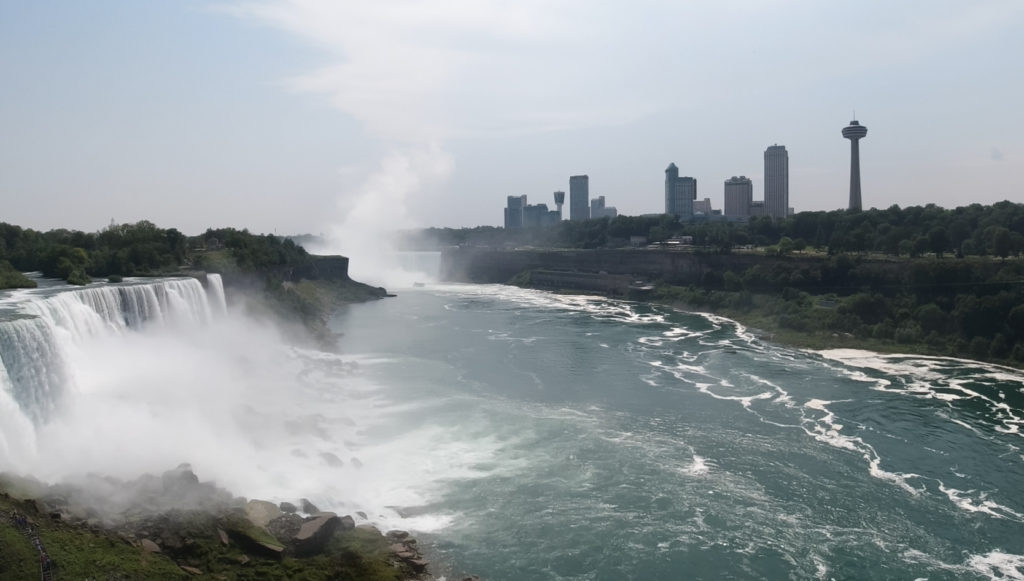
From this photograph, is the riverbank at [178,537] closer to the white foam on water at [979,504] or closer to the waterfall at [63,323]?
the waterfall at [63,323]

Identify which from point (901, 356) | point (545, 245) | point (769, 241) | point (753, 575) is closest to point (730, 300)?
point (901, 356)

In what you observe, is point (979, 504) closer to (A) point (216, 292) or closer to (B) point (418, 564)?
(B) point (418, 564)

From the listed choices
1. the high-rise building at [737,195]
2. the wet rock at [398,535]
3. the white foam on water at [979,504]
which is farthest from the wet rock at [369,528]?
the high-rise building at [737,195]

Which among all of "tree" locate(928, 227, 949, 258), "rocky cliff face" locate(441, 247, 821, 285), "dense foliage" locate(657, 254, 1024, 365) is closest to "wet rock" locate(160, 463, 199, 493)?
"dense foliage" locate(657, 254, 1024, 365)

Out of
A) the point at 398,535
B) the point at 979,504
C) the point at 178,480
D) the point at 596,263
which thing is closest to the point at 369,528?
the point at 398,535

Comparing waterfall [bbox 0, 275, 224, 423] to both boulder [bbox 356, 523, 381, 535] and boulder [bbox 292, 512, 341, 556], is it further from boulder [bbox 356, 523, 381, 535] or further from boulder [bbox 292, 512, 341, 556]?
boulder [bbox 356, 523, 381, 535]

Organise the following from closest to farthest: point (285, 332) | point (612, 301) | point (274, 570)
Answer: point (274, 570)
point (285, 332)
point (612, 301)

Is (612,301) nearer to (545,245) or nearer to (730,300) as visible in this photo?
(730,300)
